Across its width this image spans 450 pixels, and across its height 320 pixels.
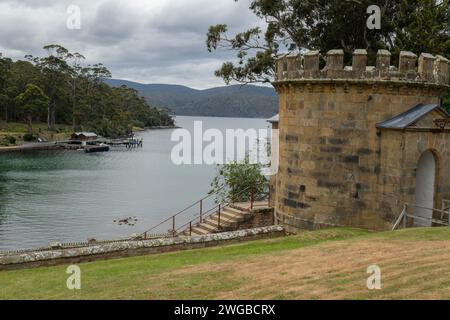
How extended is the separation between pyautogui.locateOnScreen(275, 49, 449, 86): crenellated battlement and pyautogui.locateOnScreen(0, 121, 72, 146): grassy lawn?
81816 millimetres

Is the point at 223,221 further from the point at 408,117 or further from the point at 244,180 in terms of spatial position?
the point at 244,180

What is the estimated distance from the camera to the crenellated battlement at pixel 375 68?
16.9m

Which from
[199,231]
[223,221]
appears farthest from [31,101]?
[223,221]

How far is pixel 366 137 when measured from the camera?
56.6 feet

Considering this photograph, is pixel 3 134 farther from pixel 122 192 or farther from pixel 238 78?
pixel 238 78

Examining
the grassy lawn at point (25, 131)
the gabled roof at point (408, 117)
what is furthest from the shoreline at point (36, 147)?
the gabled roof at point (408, 117)

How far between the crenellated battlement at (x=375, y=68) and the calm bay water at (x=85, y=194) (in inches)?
791

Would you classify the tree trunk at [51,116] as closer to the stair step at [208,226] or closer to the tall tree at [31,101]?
the tall tree at [31,101]

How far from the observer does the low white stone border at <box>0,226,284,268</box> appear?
1480cm

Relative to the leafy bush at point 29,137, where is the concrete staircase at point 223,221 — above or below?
below

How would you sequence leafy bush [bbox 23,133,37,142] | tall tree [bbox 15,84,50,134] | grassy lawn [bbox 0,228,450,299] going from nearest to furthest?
grassy lawn [bbox 0,228,450,299], tall tree [bbox 15,84,50,134], leafy bush [bbox 23,133,37,142]

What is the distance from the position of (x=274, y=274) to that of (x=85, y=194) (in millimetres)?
41993

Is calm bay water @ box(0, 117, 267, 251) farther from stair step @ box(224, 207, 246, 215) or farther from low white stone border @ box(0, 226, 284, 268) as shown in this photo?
low white stone border @ box(0, 226, 284, 268)

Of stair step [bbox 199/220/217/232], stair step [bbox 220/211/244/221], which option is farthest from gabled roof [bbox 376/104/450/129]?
stair step [bbox 199/220/217/232]
